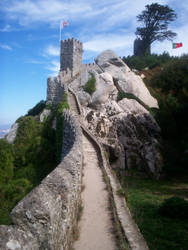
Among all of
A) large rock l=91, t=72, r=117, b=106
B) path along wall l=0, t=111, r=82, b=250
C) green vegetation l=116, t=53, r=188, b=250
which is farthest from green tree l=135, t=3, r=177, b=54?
path along wall l=0, t=111, r=82, b=250

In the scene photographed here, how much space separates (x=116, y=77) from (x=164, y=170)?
13126 millimetres

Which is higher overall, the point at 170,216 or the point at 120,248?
the point at 120,248

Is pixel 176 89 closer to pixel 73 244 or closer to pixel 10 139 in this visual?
pixel 10 139

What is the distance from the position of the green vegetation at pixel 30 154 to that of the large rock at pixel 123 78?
27.4 ft

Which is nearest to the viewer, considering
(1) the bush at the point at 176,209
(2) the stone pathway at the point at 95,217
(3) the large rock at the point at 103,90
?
(2) the stone pathway at the point at 95,217

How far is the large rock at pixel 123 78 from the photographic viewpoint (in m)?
26.2

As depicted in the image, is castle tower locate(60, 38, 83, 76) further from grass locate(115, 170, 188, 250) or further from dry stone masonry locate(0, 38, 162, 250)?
grass locate(115, 170, 188, 250)

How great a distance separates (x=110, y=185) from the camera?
8836 mm

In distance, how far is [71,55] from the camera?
111ft

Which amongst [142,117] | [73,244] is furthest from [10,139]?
[73,244]

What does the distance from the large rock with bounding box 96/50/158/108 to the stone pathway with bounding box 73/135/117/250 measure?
17.3 m

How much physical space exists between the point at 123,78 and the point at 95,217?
22222mm

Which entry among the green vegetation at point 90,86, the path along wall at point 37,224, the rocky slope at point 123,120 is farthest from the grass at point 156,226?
the green vegetation at point 90,86

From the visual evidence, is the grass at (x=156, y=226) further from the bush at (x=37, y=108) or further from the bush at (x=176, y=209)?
the bush at (x=37, y=108)
